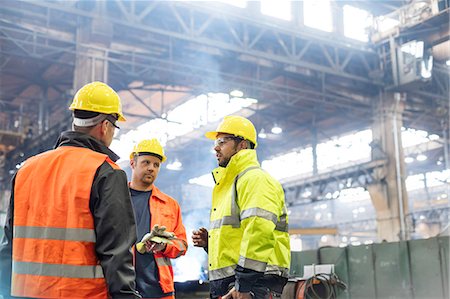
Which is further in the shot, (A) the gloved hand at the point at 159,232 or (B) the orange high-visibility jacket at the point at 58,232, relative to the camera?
(A) the gloved hand at the point at 159,232

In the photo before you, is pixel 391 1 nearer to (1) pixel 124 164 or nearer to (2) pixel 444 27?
(2) pixel 444 27

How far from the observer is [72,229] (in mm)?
2350

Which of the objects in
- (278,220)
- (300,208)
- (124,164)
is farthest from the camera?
(300,208)

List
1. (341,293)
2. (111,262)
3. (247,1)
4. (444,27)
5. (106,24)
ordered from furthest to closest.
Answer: (247,1)
(444,27)
(106,24)
(341,293)
(111,262)

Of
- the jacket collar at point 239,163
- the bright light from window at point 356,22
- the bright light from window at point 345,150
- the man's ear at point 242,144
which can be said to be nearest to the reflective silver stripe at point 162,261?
the jacket collar at point 239,163

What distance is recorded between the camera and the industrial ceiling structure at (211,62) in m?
13.6

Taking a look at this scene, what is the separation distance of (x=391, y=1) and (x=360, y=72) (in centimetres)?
281

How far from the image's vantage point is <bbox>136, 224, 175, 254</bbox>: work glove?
156 inches

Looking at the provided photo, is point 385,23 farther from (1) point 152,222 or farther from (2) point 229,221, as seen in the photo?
(2) point 229,221

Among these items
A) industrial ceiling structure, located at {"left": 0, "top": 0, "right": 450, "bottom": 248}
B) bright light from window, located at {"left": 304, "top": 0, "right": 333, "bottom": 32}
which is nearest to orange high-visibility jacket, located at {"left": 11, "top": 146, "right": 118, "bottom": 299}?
industrial ceiling structure, located at {"left": 0, "top": 0, "right": 450, "bottom": 248}

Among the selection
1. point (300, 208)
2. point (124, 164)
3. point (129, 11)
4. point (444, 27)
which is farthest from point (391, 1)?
point (300, 208)

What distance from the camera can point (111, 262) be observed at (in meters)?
2.29

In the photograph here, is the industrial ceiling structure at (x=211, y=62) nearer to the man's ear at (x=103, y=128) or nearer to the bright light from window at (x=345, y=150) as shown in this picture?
the bright light from window at (x=345, y=150)

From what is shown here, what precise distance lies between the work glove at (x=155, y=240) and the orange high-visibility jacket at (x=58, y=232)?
60.9 inches
